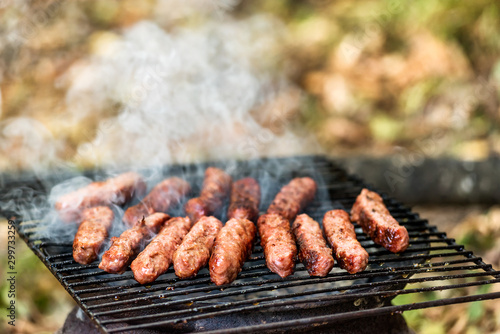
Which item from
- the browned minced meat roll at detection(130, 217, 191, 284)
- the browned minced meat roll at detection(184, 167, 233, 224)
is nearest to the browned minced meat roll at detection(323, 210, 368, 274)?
the browned minced meat roll at detection(184, 167, 233, 224)

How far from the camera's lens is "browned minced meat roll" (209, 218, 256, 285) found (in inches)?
108

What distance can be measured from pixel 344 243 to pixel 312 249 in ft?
0.83

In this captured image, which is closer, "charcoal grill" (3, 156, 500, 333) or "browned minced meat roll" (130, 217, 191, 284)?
"charcoal grill" (3, 156, 500, 333)

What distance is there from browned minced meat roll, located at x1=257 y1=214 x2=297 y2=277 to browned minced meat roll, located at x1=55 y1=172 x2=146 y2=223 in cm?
128

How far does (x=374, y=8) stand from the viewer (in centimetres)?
973

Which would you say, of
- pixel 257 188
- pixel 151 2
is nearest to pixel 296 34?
pixel 151 2

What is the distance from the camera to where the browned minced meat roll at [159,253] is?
2795 millimetres

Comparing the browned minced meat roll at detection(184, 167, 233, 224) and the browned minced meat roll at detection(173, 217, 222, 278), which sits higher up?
the browned minced meat roll at detection(173, 217, 222, 278)

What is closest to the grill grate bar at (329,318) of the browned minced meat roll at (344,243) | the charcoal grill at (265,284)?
the charcoal grill at (265,284)

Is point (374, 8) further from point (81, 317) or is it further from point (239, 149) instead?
point (81, 317)

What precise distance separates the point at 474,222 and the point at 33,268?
6.54 meters

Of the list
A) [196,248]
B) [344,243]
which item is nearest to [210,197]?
[196,248]

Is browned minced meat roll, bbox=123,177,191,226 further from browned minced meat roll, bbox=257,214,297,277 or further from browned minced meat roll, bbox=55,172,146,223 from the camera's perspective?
browned minced meat roll, bbox=257,214,297,277

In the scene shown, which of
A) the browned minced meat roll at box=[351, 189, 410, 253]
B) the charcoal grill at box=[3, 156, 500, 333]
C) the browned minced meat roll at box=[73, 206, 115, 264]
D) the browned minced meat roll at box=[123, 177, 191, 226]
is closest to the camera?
the charcoal grill at box=[3, 156, 500, 333]
